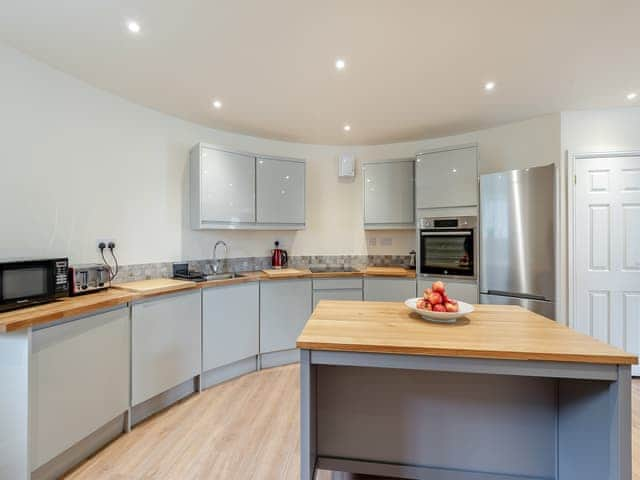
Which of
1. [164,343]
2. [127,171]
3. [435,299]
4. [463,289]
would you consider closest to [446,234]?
[463,289]

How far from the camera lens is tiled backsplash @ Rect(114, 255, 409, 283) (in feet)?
8.21

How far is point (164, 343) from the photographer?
2.18 m

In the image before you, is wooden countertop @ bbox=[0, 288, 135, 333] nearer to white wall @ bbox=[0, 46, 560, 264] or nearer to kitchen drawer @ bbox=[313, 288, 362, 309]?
white wall @ bbox=[0, 46, 560, 264]

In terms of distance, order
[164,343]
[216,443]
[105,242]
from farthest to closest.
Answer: [105,242] < [164,343] < [216,443]

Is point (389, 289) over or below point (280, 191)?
below

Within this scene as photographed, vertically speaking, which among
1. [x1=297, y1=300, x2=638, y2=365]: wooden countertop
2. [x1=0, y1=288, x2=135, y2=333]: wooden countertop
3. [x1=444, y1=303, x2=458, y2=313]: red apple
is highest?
[x1=444, y1=303, x2=458, y2=313]: red apple

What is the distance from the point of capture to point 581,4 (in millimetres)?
1482

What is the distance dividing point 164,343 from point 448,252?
8.79ft

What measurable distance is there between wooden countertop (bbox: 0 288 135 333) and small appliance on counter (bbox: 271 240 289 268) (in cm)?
162

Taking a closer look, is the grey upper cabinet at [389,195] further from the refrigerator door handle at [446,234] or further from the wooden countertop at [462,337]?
the wooden countertop at [462,337]

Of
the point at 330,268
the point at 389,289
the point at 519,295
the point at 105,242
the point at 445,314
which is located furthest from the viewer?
the point at 330,268

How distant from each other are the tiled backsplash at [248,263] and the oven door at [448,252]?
1.93 feet

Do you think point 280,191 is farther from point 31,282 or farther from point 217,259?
point 31,282

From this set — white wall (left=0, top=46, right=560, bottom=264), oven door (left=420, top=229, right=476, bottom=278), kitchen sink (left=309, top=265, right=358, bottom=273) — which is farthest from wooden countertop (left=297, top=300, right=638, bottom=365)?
white wall (left=0, top=46, right=560, bottom=264)
